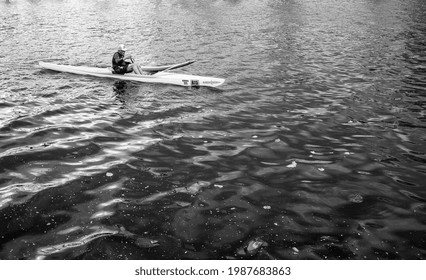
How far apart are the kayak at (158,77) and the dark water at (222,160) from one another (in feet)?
1.75

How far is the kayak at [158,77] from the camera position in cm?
2089

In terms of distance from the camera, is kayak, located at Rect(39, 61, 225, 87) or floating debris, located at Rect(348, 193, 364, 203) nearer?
floating debris, located at Rect(348, 193, 364, 203)

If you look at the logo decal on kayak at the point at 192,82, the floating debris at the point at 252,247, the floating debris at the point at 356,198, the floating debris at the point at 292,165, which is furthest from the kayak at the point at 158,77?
the floating debris at the point at 252,247

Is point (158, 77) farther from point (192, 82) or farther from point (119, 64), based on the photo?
point (119, 64)

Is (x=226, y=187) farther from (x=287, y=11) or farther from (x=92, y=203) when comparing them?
(x=287, y=11)

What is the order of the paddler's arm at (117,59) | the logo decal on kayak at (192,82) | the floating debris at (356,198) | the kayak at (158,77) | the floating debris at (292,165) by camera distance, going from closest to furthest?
the floating debris at (356,198), the floating debris at (292,165), the kayak at (158,77), the logo decal on kayak at (192,82), the paddler's arm at (117,59)

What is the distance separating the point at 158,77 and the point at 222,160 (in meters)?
11.0

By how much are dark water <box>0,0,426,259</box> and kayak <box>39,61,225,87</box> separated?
53 cm

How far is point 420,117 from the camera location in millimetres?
16328

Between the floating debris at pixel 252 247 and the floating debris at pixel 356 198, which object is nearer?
the floating debris at pixel 252 247

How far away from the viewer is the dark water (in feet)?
28.6

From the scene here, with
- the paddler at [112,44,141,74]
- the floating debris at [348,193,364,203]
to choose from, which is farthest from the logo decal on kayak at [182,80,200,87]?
the floating debris at [348,193,364,203]

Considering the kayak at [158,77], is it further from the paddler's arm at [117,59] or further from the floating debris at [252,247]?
the floating debris at [252,247]

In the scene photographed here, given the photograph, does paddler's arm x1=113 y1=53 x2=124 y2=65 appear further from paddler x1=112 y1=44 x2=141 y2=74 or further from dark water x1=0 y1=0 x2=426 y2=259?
dark water x1=0 y1=0 x2=426 y2=259
